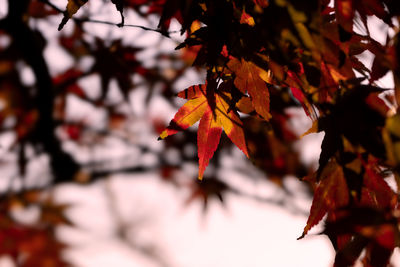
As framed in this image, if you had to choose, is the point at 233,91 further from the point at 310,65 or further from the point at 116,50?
the point at 116,50

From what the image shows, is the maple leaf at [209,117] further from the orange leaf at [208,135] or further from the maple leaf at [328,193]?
the maple leaf at [328,193]

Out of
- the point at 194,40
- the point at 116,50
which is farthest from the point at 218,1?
the point at 116,50

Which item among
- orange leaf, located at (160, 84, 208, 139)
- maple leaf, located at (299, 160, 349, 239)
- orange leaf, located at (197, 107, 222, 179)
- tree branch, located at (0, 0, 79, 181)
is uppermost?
tree branch, located at (0, 0, 79, 181)

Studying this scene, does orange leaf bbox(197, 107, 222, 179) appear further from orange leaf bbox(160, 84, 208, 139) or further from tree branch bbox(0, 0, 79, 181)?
tree branch bbox(0, 0, 79, 181)

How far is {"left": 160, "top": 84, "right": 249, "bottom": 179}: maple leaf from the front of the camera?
1.84 ft

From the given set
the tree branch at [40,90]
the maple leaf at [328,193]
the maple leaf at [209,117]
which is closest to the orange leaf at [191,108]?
the maple leaf at [209,117]

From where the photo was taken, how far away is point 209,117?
58cm

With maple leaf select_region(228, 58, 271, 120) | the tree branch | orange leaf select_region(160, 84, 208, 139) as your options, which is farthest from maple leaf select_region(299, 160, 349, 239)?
the tree branch

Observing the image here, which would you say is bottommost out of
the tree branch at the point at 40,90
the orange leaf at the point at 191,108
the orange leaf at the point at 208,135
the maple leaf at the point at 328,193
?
the maple leaf at the point at 328,193

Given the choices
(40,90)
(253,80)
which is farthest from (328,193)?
(40,90)

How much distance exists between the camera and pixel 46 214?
1854 mm

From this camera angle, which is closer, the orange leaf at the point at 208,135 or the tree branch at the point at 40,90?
the orange leaf at the point at 208,135

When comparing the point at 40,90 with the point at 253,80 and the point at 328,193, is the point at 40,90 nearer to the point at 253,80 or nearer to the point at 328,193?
the point at 253,80

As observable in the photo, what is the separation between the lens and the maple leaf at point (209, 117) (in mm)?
560
